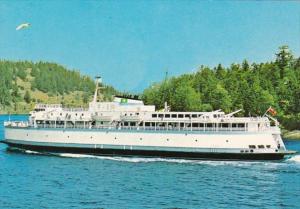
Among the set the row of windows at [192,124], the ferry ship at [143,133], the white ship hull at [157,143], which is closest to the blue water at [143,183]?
the white ship hull at [157,143]

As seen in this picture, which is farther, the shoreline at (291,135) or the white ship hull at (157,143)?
the shoreline at (291,135)

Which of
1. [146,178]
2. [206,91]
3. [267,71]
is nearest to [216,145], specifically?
[146,178]

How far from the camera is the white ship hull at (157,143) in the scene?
5584 cm

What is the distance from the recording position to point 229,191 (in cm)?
4144

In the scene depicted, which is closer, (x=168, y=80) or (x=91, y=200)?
(x=91, y=200)

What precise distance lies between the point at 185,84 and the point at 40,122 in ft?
170

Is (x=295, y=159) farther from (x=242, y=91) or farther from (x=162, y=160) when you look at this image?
(x=242, y=91)

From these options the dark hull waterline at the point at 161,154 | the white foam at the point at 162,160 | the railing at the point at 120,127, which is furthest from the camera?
the railing at the point at 120,127

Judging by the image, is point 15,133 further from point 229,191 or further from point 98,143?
point 229,191

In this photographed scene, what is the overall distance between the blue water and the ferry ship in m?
1.29

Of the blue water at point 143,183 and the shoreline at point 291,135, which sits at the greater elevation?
the shoreline at point 291,135

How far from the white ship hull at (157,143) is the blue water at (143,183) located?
1.05 metres

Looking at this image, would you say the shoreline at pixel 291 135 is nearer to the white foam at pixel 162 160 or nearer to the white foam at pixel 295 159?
the white foam at pixel 295 159

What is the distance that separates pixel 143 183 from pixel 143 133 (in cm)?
1448
